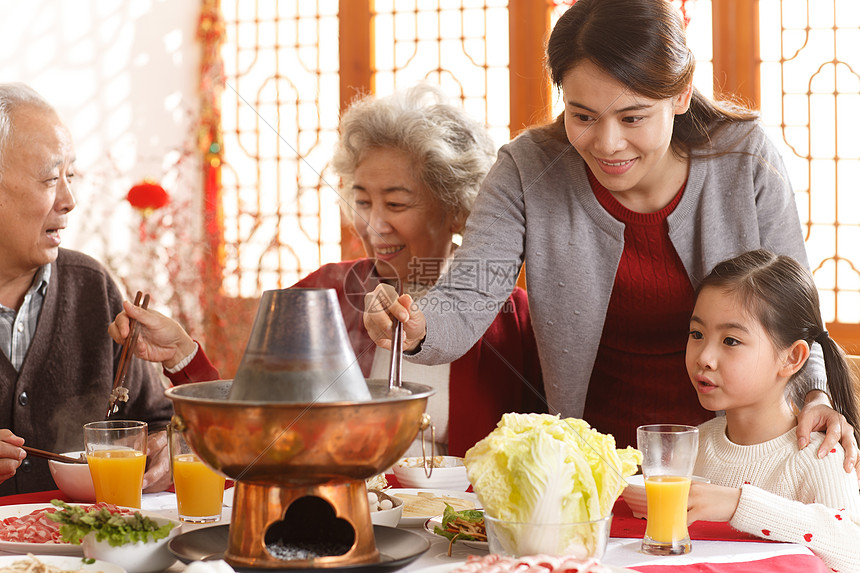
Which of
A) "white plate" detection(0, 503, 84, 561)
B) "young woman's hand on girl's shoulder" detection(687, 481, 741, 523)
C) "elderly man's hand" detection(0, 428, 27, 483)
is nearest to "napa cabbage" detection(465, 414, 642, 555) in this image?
"young woman's hand on girl's shoulder" detection(687, 481, 741, 523)

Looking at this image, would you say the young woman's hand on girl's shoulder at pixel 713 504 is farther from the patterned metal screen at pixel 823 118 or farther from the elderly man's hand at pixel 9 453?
the patterned metal screen at pixel 823 118

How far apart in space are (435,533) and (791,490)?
2.28 feet

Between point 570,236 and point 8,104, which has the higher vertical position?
point 8,104

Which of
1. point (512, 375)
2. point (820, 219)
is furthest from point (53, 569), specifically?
point (820, 219)

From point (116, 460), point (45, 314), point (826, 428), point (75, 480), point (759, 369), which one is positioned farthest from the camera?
point (45, 314)

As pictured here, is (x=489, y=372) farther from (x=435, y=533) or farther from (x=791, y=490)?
(x=435, y=533)

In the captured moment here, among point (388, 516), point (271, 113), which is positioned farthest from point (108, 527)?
point (271, 113)

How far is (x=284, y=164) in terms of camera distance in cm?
363

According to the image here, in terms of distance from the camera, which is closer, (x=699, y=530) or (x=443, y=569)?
(x=443, y=569)

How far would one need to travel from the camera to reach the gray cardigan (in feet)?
6.10

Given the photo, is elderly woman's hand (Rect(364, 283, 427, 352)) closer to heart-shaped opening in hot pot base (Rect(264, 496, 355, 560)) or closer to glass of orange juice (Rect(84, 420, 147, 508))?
heart-shaped opening in hot pot base (Rect(264, 496, 355, 560))

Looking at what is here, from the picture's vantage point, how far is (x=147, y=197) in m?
3.81

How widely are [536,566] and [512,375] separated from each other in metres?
1.29

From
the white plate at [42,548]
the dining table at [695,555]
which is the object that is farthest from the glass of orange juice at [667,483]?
the white plate at [42,548]
